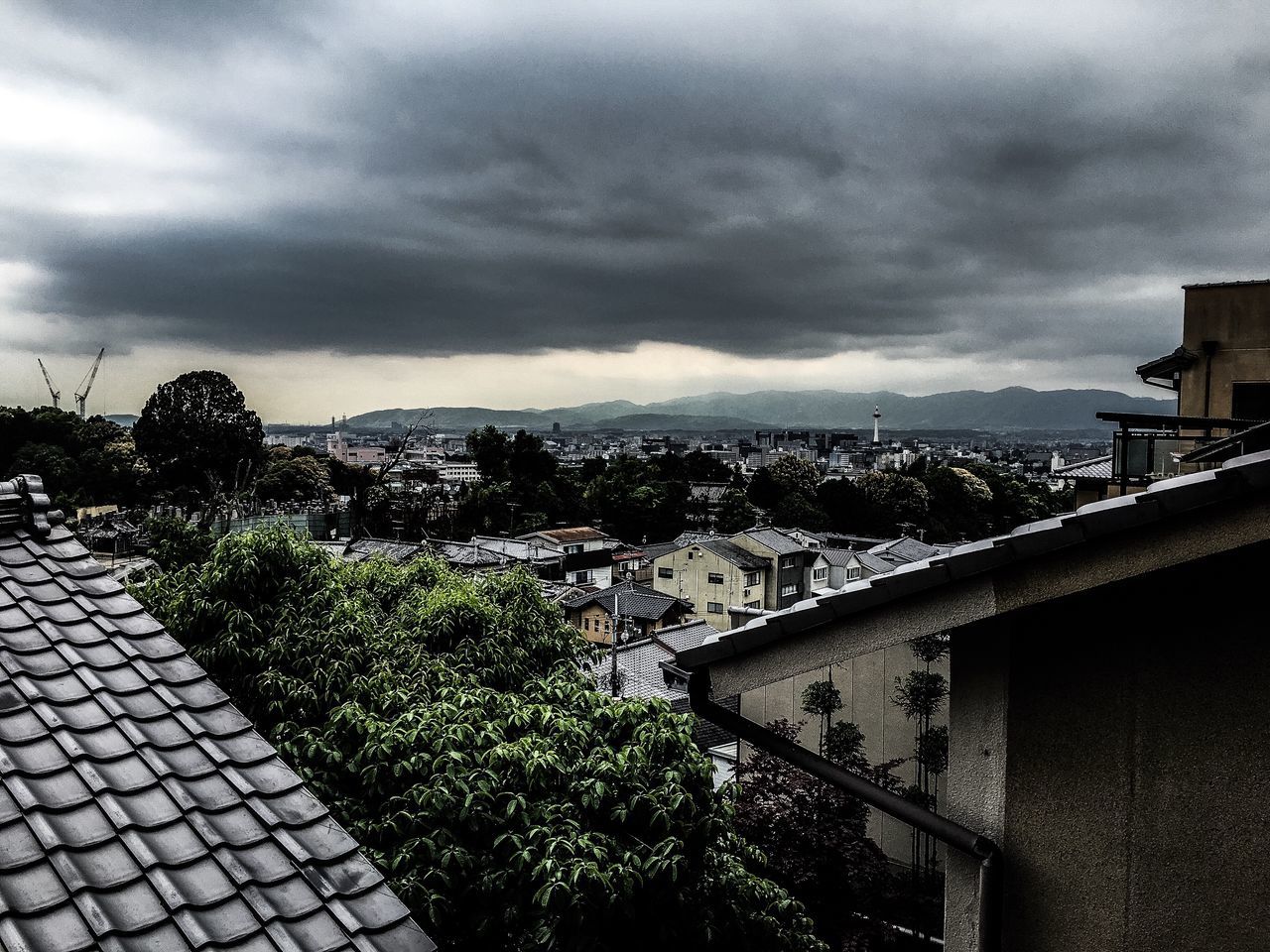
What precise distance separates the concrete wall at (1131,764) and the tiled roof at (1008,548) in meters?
0.29

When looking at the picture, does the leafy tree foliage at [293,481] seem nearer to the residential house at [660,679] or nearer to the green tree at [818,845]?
the residential house at [660,679]

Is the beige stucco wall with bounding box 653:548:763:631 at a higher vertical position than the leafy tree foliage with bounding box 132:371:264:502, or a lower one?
lower

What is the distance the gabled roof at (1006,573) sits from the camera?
91.5 inches

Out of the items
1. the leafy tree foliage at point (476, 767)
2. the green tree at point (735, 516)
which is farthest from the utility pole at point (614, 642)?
the green tree at point (735, 516)

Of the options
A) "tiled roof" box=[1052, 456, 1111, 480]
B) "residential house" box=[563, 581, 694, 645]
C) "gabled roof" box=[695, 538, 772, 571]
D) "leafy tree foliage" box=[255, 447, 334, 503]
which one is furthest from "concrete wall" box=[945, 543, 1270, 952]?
"leafy tree foliage" box=[255, 447, 334, 503]

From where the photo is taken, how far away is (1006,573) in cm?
261

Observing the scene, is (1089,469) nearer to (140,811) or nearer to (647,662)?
(140,811)

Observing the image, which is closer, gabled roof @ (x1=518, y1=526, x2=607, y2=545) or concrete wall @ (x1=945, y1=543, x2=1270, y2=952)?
concrete wall @ (x1=945, y1=543, x2=1270, y2=952)

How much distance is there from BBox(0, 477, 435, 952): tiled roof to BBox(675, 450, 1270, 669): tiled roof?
1513 millimetres

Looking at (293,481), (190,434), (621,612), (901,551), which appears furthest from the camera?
(293,481)

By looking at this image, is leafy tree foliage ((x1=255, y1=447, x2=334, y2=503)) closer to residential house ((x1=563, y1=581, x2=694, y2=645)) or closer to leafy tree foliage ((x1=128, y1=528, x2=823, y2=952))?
residential house ((x1=563, y1=581, x2=694, y2=645))

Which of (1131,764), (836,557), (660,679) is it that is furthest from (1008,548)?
(836,557)

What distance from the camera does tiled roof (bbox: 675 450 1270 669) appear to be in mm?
2305

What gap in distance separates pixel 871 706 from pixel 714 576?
24.7 m
